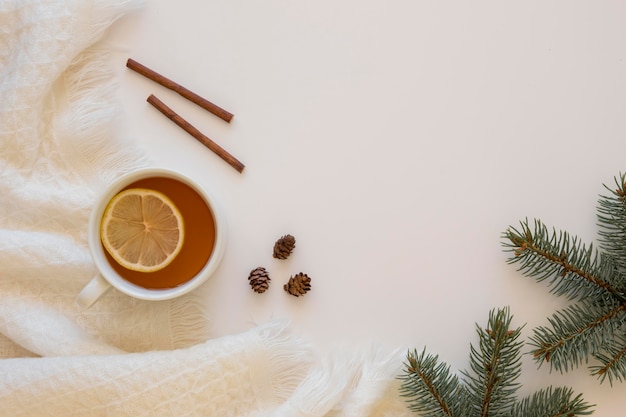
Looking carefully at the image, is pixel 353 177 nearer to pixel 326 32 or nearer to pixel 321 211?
pixel 321 211

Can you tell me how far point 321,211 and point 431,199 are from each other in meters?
0.18

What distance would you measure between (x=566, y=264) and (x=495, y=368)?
0.61ft

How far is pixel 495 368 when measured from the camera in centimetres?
103

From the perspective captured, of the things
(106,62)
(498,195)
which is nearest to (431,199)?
(498,195)

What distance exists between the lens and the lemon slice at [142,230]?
44.4 inches

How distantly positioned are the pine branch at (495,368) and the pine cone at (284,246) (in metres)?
0.32

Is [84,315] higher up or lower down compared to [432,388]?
lower down

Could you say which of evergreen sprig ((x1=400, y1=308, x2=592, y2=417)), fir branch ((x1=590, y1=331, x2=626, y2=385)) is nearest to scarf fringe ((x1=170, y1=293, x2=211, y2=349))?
evergreen sprig ((x1=400, y1=308, x2=592, y2=417))

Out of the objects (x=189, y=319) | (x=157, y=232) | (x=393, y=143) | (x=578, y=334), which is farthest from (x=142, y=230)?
(x=578, y=334)

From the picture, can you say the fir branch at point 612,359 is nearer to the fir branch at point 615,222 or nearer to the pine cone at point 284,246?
the fir branch at point 615,222

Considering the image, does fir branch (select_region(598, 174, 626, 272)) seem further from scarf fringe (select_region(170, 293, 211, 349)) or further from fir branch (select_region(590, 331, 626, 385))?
scarf fringe (select_region(170, 293, 211, 349))

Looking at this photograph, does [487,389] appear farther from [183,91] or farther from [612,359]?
[183,91]

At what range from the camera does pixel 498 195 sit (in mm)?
1153

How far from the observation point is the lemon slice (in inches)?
44.4
